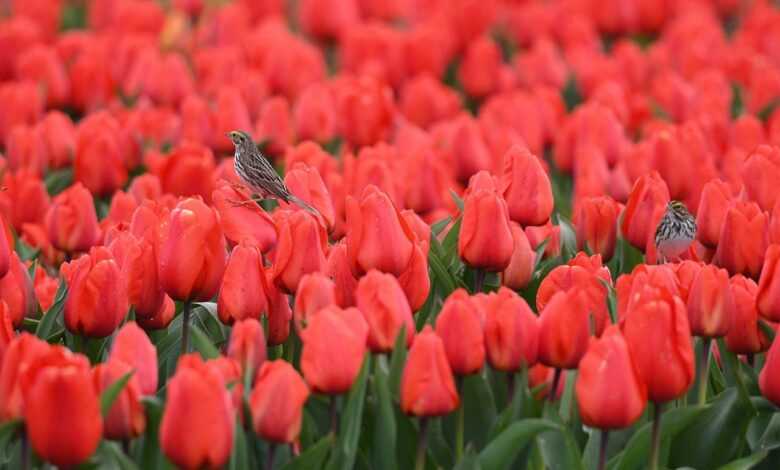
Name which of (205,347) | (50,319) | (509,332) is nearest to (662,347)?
(509,332)

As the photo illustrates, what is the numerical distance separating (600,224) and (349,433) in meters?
1.22

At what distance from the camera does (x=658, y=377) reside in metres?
2.63

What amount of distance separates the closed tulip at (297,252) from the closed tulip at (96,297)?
33 cm

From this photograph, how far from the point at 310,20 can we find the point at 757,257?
4967mm

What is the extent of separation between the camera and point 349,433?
8.79ft

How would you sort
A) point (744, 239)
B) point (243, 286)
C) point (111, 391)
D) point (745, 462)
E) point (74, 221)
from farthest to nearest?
1. point (74, 221)
2. point (744, 239)
3. point (243, 286)
4. point (745, 462)
5. point (111, 391)

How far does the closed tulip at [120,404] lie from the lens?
2510 millimetres

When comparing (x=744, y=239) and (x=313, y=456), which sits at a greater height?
(x=744, y=239)

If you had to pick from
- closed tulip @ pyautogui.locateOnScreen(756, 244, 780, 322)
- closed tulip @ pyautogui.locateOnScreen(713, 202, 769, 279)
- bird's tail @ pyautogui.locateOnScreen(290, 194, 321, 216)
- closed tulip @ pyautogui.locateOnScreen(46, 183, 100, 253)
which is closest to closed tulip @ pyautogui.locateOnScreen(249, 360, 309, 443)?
bird's tail @ pyautogui.locateOnScreen(290, 194, 321, 216)

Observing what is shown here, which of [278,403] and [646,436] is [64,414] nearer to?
[278,403]

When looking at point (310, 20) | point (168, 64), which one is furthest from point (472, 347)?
point (310, 20)

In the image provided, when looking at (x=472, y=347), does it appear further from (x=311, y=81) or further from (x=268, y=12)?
(x=268, y=12)

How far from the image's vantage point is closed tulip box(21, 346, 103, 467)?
234 centimetres

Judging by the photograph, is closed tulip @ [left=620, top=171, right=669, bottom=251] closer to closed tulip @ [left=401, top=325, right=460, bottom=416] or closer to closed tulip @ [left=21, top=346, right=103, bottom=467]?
closed tulip @ [left=401, top=325, right=460, bottom=416]
